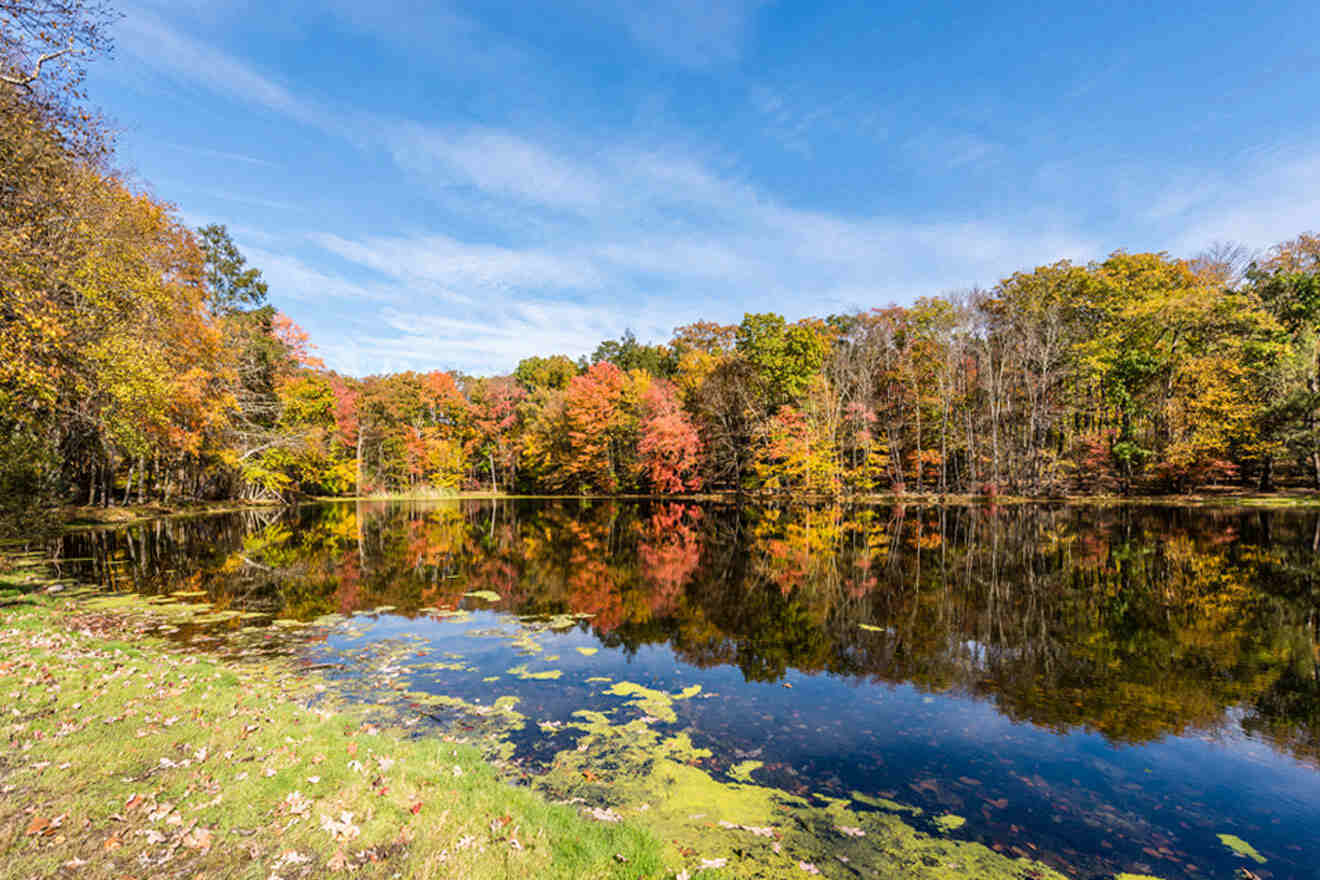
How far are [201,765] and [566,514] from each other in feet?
98.9

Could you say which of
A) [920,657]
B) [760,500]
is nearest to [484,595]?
[920,657]

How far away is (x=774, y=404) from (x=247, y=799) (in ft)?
139

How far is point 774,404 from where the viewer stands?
4441cm

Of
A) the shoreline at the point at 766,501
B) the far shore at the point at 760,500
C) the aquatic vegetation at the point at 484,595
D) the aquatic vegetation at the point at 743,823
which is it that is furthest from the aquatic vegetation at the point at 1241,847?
the far shore at the point at 760,500

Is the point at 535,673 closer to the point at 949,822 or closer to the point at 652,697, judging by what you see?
the point at 652,697

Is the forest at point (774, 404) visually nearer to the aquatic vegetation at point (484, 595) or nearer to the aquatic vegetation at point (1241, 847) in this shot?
the aquatic vegetation at point (484, 595)

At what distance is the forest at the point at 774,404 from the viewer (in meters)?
23.5

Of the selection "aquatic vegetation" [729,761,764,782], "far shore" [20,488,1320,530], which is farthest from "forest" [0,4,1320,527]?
"aquatic vegetation" [729,761,764,782]

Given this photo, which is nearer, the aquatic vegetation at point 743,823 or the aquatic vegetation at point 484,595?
the aquatic vegetation at point 743,823

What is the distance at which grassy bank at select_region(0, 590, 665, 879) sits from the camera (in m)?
3.46

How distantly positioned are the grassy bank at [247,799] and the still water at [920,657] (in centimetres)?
124

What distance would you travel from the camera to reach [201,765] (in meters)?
4.47

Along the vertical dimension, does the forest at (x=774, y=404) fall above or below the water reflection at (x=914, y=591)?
above

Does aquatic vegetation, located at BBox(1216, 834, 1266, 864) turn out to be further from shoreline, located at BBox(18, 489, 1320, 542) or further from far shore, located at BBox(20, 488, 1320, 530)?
far shore, located at BBox(20, 488, 1320, 530)
